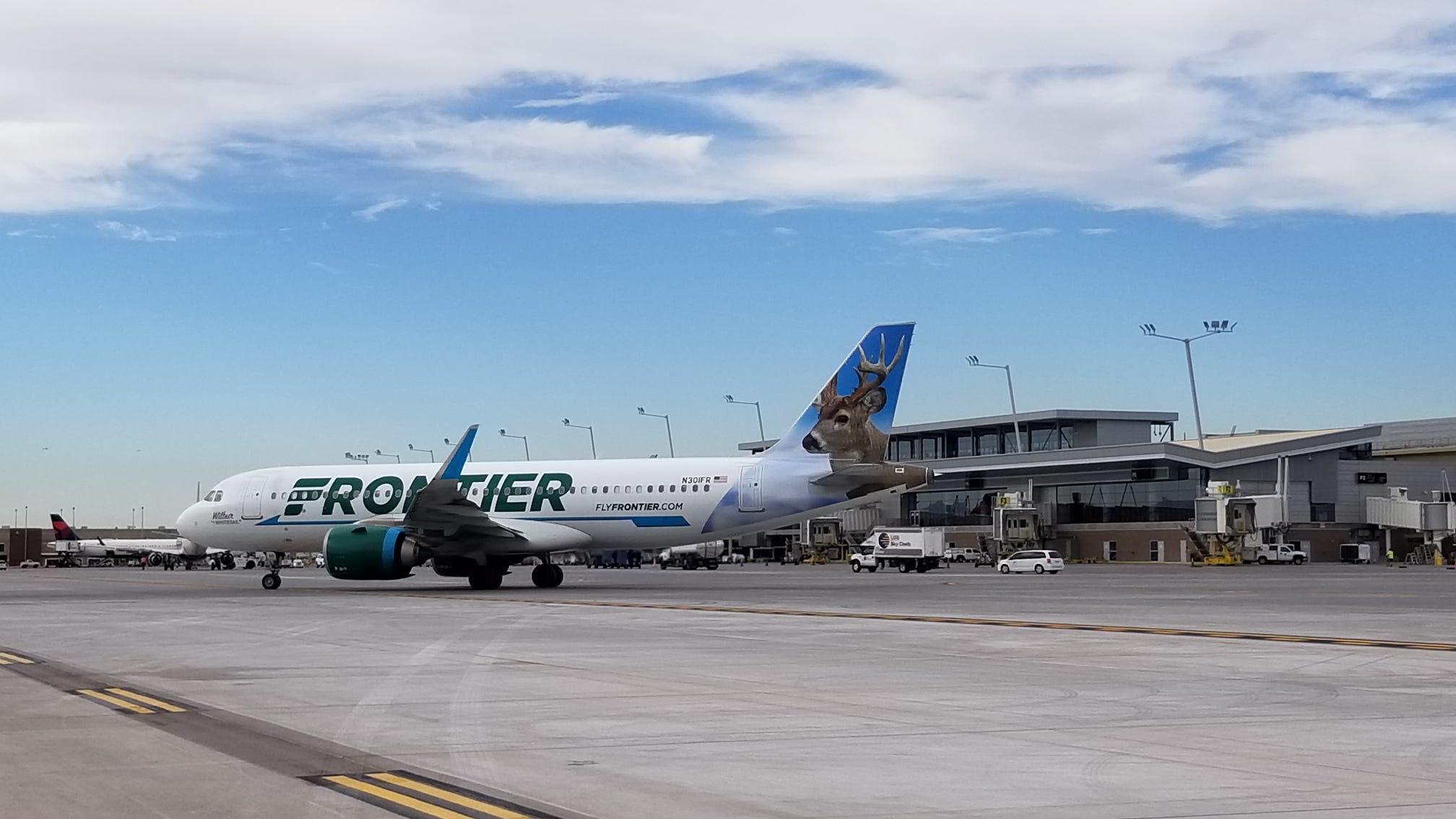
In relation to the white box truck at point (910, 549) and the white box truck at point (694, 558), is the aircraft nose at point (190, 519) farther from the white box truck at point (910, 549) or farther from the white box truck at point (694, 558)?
the white box truck at point (694, 558)

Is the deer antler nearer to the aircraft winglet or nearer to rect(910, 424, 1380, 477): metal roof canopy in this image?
the aircraft winglet

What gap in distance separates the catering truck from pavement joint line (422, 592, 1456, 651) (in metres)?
38.3

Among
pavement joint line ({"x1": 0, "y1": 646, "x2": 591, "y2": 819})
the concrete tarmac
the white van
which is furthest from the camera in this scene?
the white van

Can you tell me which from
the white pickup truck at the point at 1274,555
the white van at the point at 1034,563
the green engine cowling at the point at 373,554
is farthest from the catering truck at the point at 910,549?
the green engine cowling at the point at 373,554

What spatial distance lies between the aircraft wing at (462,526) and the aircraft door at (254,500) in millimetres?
4334

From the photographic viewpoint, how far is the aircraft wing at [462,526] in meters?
39.6

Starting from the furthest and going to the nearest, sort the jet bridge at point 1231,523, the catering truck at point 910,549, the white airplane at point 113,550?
the white airplane at point 113,550 < the jet bridge at point 1231,523 < the catering truck at point 910,549

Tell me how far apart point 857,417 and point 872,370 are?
1444 mm

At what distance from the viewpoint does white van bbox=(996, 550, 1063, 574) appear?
232 feet

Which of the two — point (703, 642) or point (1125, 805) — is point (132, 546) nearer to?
point (703, 642)

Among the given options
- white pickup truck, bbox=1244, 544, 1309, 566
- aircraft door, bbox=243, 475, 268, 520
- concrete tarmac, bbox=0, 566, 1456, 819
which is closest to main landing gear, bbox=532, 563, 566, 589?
aircraft door, bbox=243, 475, 268, 520

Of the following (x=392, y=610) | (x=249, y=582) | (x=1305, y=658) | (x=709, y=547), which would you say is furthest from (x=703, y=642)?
(x=709, y=547)

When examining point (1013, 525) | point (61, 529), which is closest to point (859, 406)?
point (1013, 525)

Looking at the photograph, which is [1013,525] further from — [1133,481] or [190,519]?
[190,519]
